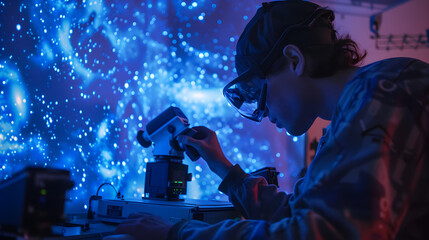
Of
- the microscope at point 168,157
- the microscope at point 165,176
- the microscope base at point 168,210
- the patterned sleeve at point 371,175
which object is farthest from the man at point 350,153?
the microscope at point 168,157

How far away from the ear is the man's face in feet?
0.05

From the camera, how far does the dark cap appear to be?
3.21 ft

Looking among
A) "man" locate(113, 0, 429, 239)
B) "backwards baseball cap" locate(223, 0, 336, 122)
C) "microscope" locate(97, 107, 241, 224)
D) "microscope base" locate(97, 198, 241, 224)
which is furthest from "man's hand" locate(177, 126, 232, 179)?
"man" locate(113, 0, 429, 239)

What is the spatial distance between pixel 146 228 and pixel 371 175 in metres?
0.58

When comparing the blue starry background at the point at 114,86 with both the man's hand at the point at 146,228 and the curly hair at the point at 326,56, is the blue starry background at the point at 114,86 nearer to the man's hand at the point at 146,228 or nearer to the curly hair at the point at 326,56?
the man's hand at the point at 146,228

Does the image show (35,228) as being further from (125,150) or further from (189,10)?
(189,10)

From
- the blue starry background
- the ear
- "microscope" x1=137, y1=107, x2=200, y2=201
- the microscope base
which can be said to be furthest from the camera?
"microscope" x1=137, y1=107, x2=200, y2=201

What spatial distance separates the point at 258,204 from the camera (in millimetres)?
A: 1186

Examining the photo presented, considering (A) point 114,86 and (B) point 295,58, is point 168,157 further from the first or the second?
(B) point 295,58

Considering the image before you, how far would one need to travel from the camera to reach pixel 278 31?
3.32 feet

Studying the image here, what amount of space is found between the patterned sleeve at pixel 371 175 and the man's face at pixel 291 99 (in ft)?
0.95

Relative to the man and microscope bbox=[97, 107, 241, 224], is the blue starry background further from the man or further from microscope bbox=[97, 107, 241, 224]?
the man

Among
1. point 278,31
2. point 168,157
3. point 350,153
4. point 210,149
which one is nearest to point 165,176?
point 168,157

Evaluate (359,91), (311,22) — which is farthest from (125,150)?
(359,91)
